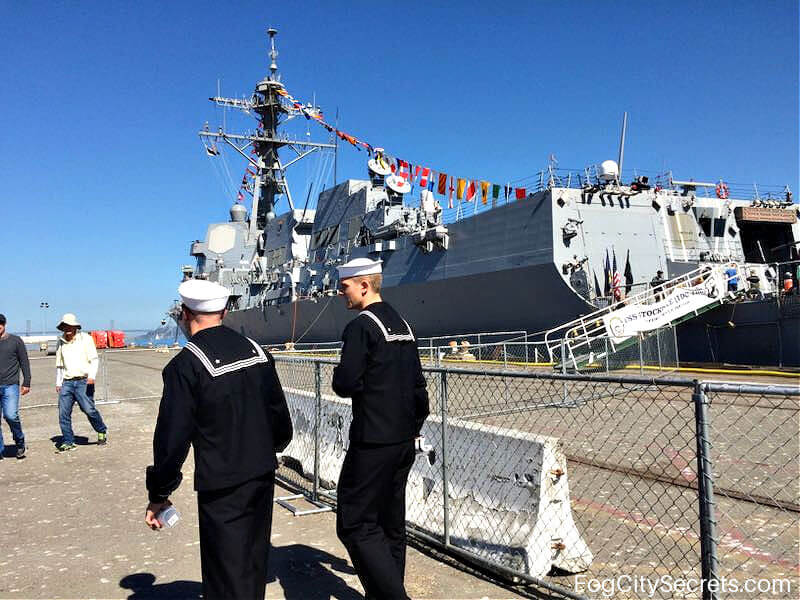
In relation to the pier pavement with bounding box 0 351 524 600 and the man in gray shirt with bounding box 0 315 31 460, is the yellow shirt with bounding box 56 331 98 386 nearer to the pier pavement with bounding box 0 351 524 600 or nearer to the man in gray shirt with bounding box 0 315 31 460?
the man in gray shirt with bounding box 0 315 31 460

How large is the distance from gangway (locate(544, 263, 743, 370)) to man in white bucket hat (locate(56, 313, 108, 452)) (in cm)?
804

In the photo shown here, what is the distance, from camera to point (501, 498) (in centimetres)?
370

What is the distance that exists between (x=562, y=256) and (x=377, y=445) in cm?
1348

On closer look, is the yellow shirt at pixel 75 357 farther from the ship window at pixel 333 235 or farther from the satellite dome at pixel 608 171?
the ship window at pixel 333 235

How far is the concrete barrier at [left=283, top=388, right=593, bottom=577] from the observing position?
11.2 feet

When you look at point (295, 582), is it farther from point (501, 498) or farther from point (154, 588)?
point (501, 498)

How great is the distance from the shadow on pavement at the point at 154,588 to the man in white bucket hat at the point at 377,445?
1069 mm

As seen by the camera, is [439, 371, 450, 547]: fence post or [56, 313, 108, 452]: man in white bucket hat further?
[56, 313, 108, 452]: man in white bucket hat

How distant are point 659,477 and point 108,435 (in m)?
6.92

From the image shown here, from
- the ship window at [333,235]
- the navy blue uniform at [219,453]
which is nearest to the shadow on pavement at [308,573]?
the navy blue uniform at [219,453]

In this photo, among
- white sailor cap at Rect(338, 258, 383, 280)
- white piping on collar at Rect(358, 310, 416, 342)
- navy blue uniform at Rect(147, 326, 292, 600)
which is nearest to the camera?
navy blue uniform at Rect(147, 326, 292, 600)

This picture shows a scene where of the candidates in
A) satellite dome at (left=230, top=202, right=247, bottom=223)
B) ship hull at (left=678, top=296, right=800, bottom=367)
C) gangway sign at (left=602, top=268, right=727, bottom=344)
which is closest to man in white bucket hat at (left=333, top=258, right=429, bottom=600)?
gangway sign at (left=602, top=268, right=727, bottom=344)

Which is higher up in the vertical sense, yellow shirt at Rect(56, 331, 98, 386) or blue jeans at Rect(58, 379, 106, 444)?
yellow shirt at Rect(56, 331, 98, 386)

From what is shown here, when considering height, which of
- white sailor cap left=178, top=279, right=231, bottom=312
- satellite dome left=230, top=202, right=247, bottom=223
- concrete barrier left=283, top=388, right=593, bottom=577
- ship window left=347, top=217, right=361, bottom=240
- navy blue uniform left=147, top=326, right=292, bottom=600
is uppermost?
satellite dome left=230, top=202, right=247, bottom=223
